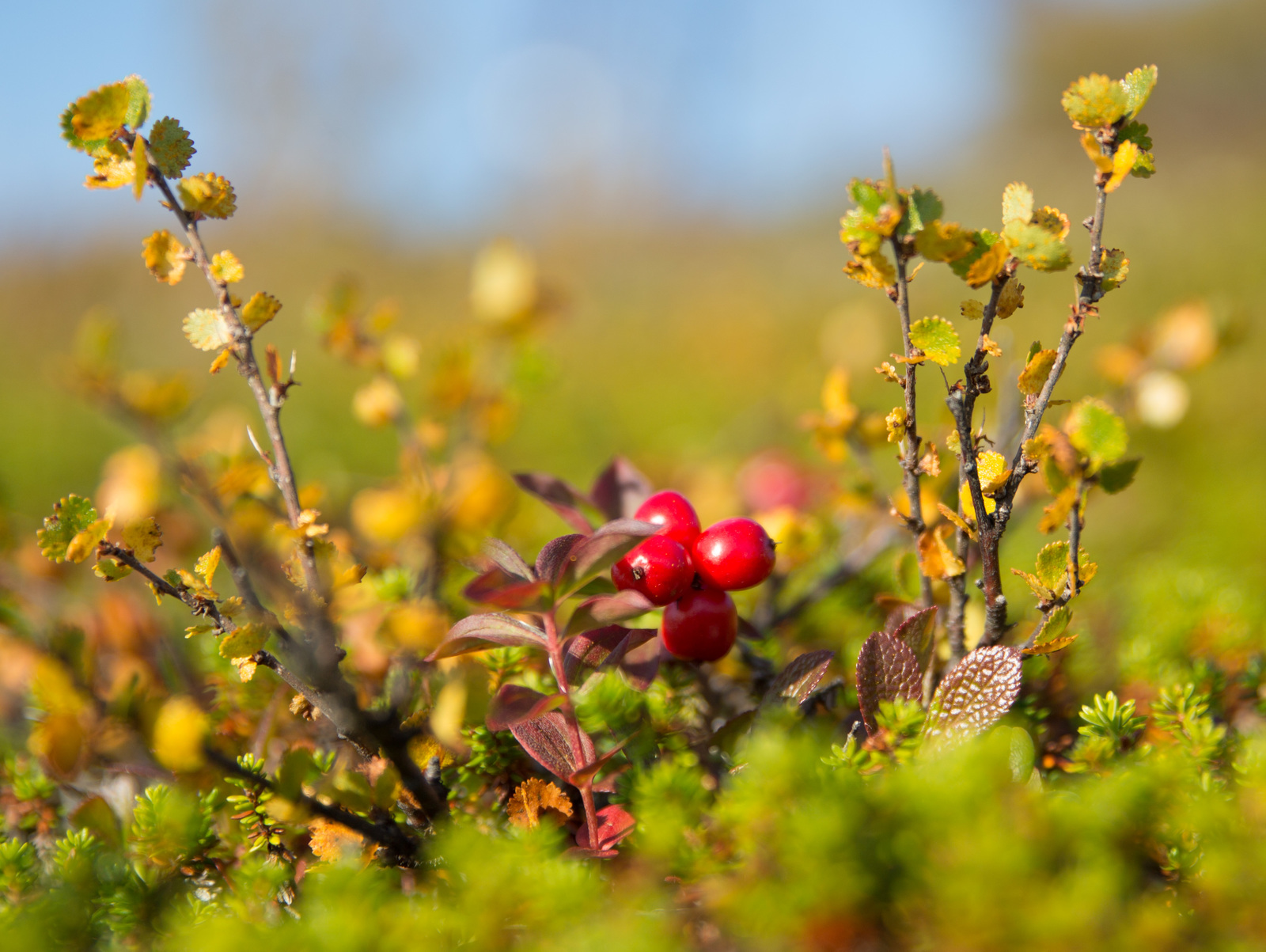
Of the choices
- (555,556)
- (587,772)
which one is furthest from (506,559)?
(587,772)

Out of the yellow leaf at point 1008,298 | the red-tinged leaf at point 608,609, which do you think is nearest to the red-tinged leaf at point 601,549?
the red-tinged leaf at point 608,609

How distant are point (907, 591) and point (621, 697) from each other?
323mm

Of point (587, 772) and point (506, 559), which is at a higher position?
point (506, 559)

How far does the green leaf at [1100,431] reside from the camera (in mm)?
511

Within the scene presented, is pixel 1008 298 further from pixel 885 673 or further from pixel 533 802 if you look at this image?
pixel 533 802

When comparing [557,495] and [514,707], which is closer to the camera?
[514,707]

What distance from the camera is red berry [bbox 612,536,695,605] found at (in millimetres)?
599

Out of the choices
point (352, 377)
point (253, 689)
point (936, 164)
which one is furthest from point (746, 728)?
point (936, 164)

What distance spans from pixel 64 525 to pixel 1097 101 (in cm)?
70

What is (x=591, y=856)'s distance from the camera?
542 mm

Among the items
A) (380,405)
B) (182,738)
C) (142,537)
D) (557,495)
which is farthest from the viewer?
(380,405)

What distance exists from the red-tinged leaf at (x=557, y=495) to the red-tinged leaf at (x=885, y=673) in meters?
0.26

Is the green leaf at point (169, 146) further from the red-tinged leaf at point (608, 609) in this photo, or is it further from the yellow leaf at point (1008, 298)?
the yellow leaf at point (1008, 298)

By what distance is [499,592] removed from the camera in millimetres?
509
